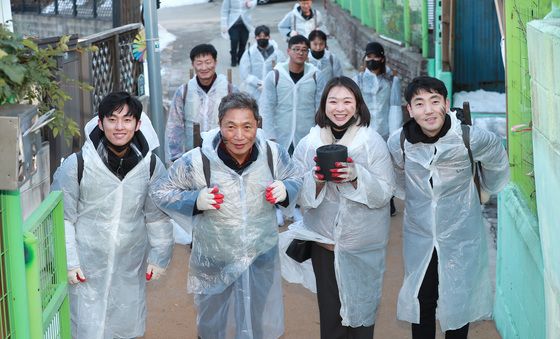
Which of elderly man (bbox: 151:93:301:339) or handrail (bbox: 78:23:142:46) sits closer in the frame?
elderly man (bbox: 151:93:301:339)

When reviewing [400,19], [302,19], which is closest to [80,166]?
[400,19]

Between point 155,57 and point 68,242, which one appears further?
point 155,57

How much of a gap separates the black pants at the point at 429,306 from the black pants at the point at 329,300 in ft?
0.91

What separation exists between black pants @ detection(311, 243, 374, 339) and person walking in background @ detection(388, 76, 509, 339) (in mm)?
271

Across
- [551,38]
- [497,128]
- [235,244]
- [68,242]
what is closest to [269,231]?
[235,244]

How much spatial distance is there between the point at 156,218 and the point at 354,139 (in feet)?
3.50

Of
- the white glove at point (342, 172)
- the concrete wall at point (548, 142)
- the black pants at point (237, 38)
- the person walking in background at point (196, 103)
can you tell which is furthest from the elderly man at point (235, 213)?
the black pants at point (237, 38)

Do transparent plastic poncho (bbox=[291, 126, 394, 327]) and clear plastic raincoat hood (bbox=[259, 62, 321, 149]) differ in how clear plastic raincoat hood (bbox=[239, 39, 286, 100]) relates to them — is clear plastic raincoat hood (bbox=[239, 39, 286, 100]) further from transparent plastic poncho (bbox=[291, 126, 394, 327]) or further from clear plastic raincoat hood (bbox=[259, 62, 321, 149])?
transparent plastic poncho (bbox=[291, 126, 394, 327])

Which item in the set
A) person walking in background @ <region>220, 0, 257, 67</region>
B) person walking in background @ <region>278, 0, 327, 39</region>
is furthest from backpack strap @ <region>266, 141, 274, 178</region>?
person walking in background @ <region>220, 0, 257, 67</region>

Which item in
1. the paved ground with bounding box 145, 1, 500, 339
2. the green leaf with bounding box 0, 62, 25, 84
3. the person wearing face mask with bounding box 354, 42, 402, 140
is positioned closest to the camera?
the green leaf with bounding box 0, 62, 25, 84

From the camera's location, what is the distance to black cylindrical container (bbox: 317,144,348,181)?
492cm

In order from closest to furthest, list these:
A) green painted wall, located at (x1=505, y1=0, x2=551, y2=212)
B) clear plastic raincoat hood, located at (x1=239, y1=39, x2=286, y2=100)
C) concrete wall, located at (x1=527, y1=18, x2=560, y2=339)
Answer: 1. concrete wall, located at (x1=527, y1=18, x2=560, y2=339)
2. green painted wall, located at (x1=505, y1=0, x2=551, y2=212)
3. clear plastic raincoat hood, located at (x1=239, y1=39, x2=286, y2=100)

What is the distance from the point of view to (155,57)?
947 cm

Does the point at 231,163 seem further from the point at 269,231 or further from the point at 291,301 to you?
the point at 291,301
